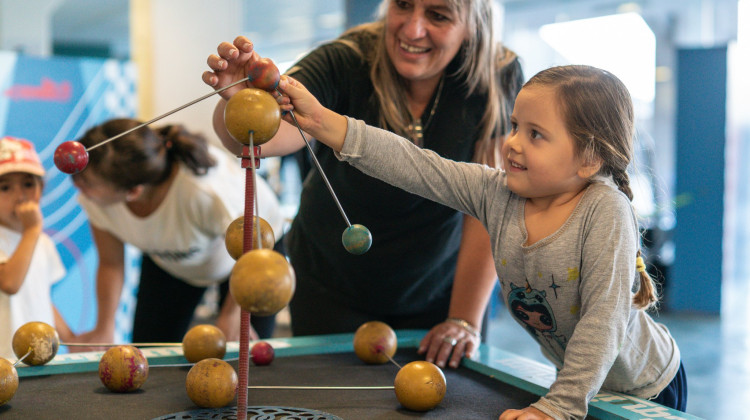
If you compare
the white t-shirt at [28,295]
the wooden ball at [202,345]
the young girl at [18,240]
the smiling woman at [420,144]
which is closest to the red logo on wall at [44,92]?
the white t-shirt at [28,295]

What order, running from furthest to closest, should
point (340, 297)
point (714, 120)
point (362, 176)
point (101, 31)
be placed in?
point (101, 31)
point (714, 120)
point (340, 297)
point (362, 176)

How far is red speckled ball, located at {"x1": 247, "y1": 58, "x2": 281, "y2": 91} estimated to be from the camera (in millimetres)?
954

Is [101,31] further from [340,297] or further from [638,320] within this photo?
[638,320]

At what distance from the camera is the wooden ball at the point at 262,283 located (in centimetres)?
77

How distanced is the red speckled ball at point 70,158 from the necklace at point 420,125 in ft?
2.63

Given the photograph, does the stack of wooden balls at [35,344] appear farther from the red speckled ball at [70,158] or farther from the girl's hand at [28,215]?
the girl's hand at [28,215]

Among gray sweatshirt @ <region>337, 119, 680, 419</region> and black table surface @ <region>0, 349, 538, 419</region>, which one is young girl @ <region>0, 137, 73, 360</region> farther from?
gray sweatshirt @ <region>337, 119, 680, 419</region>

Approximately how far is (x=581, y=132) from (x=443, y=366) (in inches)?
21.6

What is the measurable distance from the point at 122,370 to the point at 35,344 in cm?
24

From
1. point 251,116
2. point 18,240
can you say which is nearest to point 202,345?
point 251,116

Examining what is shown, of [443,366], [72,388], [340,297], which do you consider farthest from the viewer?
[340,297]

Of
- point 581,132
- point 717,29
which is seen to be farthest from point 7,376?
point 717,29

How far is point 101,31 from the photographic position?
9336 millimetres

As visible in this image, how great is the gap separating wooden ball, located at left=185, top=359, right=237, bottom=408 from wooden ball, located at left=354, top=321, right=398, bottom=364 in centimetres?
36
